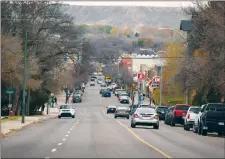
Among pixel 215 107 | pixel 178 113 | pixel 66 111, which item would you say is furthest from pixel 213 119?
pixel 66 111

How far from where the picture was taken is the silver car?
4922 cm

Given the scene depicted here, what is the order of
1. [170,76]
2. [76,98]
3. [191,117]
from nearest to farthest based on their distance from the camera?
[191,117], [170,76], [76,98]

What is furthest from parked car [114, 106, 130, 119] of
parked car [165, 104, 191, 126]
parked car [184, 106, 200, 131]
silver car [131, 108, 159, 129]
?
silver car [131, 108, 159, 129]

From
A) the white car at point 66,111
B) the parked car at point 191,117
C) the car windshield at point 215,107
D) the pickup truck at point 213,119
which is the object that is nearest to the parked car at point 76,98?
the white car at point 66,111

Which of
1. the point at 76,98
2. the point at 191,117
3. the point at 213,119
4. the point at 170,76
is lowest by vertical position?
the point at 191,117

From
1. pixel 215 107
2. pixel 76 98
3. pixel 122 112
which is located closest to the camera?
pixel 215 107

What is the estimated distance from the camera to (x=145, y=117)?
4956 cm

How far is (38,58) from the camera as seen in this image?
3061 inches

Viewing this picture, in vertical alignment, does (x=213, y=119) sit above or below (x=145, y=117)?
above

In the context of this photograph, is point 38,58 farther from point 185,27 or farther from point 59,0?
point 185,27

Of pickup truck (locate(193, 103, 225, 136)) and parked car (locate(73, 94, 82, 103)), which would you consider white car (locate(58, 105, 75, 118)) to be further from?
parked car (locate(73, 94, 82, 103))

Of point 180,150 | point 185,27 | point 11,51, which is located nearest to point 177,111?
point 11,51

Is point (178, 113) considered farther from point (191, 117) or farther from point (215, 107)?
point (215, 107)

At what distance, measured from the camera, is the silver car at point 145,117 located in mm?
49219
